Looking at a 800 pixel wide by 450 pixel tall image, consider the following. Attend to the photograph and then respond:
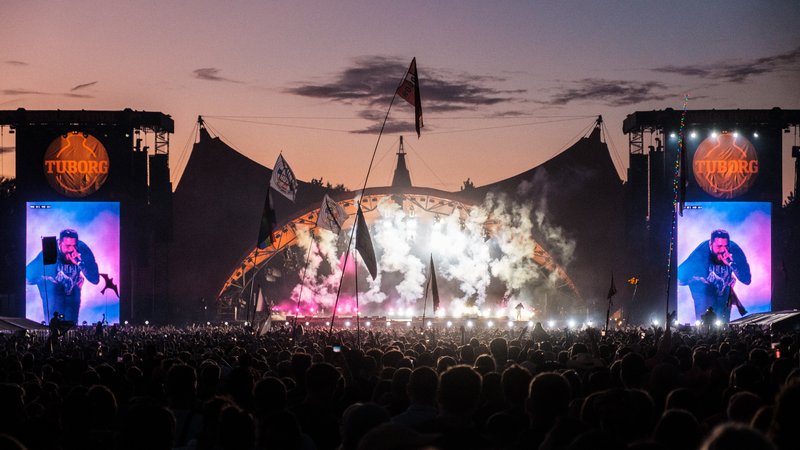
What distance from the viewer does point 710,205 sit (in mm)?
57219

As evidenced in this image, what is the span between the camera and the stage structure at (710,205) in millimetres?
56344

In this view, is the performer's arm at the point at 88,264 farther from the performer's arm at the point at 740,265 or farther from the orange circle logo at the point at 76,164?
the performer's arm at the point at 740,265

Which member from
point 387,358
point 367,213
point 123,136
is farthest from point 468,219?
point 387,358

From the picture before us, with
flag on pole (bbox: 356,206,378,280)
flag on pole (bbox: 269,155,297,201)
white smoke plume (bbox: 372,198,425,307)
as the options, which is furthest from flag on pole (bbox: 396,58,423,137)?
white smoke plume (bbox: 372,198,425,307)

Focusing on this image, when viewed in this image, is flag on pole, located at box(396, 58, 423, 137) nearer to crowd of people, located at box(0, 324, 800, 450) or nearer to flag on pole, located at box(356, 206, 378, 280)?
flag on pole, located at box(356, 206, 378, 280)

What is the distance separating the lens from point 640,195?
188 ft

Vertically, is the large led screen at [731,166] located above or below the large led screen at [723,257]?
above

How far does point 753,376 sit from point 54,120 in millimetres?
52726

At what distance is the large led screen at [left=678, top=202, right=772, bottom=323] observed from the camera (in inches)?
2207

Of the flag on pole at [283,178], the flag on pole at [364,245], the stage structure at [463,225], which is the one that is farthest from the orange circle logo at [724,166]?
the flag on pole at [364,245]

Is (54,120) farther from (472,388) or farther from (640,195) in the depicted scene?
(472,388)

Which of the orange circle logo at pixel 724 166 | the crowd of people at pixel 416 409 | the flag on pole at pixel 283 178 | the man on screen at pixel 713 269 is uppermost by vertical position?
the orange circle logo at pixel 724 166

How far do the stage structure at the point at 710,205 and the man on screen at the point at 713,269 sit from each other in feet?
0.17

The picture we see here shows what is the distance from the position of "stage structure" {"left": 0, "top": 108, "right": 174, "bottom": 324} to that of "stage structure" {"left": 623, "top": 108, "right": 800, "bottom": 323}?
84.4 ft
